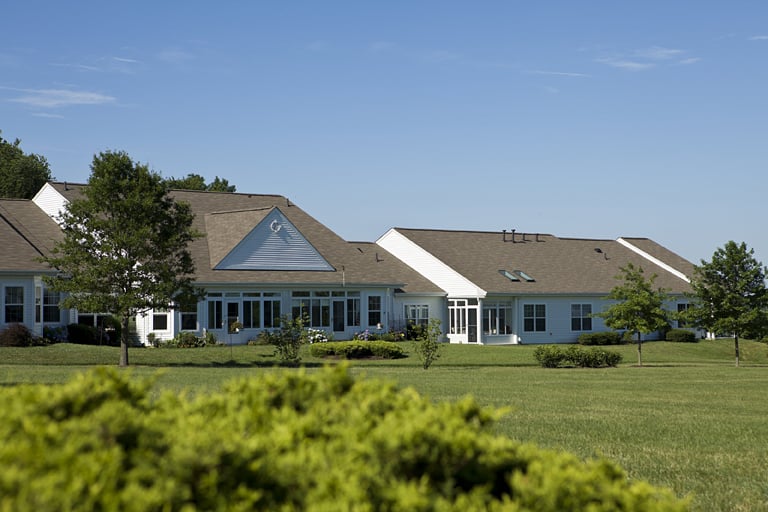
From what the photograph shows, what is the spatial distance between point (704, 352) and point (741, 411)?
113ft

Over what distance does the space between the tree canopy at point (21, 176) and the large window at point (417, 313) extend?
35902 millimetres

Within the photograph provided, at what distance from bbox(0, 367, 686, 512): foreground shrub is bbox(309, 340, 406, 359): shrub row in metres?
33.4

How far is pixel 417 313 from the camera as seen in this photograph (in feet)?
174

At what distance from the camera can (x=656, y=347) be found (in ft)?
164

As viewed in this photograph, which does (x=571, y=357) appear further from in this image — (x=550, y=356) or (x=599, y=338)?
(x=599, y=338)

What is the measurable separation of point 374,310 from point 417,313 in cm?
394

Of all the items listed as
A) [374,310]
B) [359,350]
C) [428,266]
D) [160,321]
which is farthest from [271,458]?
[428,266]

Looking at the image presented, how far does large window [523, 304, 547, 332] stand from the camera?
54.1 meters

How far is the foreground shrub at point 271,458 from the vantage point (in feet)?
11.5

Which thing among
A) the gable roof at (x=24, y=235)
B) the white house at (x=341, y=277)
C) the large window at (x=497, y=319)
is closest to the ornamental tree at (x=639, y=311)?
the white house at (x=341, y=277)

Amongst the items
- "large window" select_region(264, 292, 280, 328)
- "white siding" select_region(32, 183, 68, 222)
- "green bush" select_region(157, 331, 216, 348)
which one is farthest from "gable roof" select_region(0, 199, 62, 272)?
"large window" select_region(264, 292, 280, 328)

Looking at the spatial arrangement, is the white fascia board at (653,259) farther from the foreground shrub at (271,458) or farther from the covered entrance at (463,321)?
the foreground shrub at (271,458)


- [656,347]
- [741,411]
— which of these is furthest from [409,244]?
[741,411]

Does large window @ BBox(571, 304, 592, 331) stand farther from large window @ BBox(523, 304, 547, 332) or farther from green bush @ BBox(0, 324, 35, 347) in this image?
green bush @ BBox(0, 324, 35, 347)
